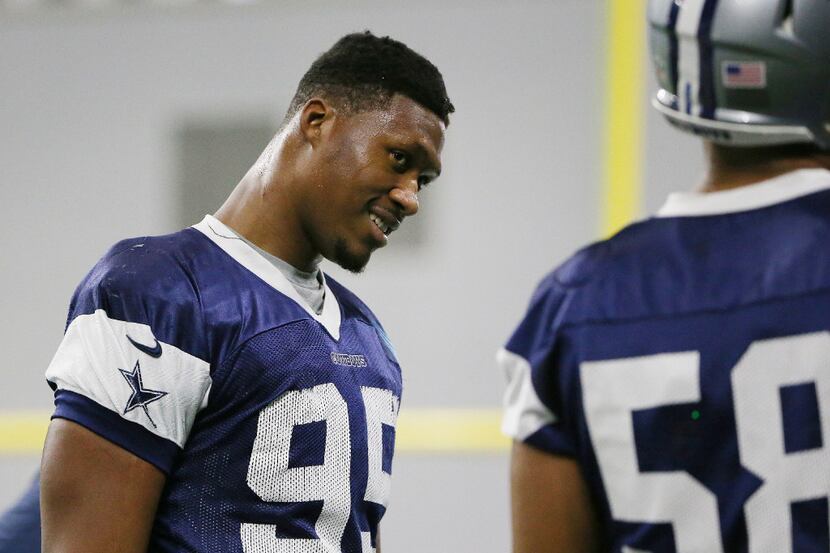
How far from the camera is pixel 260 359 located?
5.65ft

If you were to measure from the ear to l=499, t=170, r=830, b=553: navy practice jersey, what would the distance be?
27.7 inches

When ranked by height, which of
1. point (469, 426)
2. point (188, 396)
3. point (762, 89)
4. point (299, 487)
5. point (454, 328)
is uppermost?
point (762, 89)

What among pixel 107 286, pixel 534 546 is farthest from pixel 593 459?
pixel 107 286

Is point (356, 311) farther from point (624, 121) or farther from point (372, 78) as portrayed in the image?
point (624, 121)

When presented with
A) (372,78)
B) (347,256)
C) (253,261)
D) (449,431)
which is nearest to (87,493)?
(253,261)

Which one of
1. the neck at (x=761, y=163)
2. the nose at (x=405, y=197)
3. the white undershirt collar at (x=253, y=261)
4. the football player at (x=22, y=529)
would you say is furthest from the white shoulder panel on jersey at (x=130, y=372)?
the neck at (x=761, y=163)

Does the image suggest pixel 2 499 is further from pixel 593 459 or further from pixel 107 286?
pixel 593 459

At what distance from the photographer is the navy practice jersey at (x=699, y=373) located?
3.98 ft

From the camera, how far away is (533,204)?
5.24 m

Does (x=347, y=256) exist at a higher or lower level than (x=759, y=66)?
lower

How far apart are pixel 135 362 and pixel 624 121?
3.79 meters

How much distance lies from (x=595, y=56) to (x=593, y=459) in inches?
163

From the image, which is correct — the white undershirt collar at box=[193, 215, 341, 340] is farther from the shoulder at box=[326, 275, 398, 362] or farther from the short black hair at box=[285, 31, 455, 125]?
the short black hair at box=[285, 31, 455, 125]

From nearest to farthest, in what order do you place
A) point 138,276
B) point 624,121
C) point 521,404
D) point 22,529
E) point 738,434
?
point 738,434 → point 521,404 → point 138,276 → point 22,529 → point 624,121
